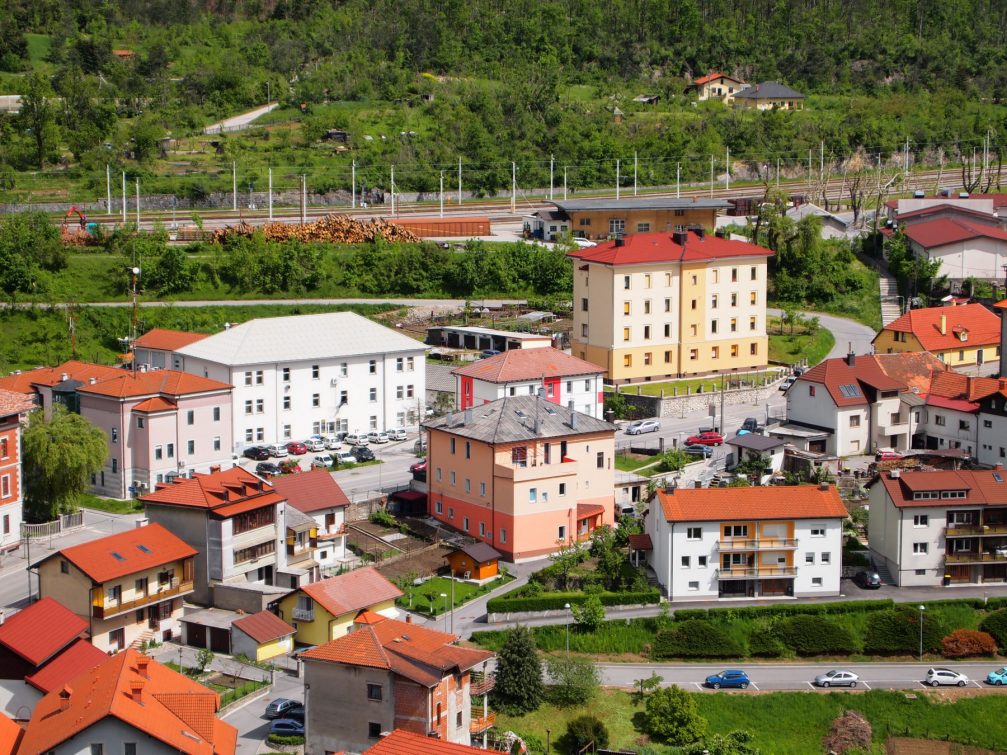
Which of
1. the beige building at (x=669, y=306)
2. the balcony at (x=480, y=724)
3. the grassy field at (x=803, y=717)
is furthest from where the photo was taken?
the beige building at (x=669, y=306)

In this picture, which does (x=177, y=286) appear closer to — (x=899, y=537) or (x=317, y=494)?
(x=317, y=494)

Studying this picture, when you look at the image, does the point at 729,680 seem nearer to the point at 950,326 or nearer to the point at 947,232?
the point at 950,326

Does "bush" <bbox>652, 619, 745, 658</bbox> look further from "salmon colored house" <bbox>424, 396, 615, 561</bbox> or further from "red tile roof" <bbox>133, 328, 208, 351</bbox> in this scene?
"red tile roof" <bbox>133, 328, 208, 351</bbox>

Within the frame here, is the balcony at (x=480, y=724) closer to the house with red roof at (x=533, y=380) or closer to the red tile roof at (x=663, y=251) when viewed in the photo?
the house with red roof at (x=533, y=380)

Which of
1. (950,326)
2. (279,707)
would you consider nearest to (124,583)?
(279,707)

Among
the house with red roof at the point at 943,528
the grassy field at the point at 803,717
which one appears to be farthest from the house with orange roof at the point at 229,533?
the house with red roof at the point at 943,528

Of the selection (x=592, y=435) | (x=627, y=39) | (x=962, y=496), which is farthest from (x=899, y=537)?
(x=627, y=39)
